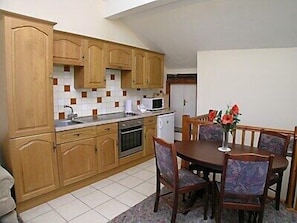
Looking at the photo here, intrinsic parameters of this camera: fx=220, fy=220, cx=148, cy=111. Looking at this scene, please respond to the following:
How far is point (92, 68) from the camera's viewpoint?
3314 mm

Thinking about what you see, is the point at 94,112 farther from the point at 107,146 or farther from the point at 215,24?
the point at 215,24

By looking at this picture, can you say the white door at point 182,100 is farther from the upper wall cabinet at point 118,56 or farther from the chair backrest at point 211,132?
the chair backrest at point 211,132

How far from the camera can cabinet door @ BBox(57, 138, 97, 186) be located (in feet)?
9.05

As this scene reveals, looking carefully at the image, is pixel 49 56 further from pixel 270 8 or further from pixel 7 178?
pixel 270 8

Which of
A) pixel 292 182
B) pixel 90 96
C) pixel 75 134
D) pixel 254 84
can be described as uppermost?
pixel 254 84

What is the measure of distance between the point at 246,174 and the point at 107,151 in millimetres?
2061

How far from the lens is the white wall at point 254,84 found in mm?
3414

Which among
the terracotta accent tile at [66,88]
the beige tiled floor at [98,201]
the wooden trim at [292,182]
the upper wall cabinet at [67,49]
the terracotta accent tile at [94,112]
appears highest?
the upper wall cabinet at [67,49]

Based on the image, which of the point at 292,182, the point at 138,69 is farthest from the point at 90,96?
the point at 292,182

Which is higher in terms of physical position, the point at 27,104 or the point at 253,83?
the point at 253,83

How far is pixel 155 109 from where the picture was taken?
4.54 m

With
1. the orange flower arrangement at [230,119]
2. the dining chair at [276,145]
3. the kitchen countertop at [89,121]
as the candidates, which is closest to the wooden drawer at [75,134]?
the kitchen countertop at [89,121]

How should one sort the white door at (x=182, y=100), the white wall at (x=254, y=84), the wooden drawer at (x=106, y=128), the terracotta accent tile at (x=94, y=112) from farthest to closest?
the white door at (x=182, y=100), the terracotta accent tile at (x=94, y=112), the white wall at (x=254, y=84), the wooden drawer at (x=106, y=128)

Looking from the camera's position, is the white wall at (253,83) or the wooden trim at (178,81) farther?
the wooden trim at (178,81)
